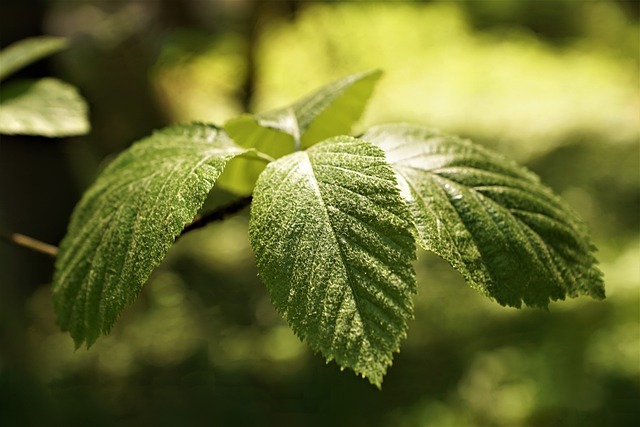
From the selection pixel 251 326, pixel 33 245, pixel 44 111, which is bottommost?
pixel 251 326

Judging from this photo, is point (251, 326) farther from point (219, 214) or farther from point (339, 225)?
point (339, 225)

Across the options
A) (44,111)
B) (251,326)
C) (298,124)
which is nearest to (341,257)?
(298,124)

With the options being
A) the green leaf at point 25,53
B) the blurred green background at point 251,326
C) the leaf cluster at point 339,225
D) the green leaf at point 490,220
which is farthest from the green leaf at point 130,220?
the blurred green background at point 251,326

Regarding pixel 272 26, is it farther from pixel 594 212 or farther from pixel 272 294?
pixel 272 294

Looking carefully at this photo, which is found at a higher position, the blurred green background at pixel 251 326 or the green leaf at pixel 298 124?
the green leaf at pixel 298 124

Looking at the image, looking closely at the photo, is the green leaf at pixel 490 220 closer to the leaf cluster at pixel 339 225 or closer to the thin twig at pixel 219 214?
the leaf cluster at pixel 339 225

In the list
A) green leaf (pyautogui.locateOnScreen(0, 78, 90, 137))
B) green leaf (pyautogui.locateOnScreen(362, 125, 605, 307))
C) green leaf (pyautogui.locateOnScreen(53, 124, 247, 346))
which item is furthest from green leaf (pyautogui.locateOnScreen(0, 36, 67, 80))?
green leaf (pyautogui.locateOnScreen(362, 125, 605, 307))
